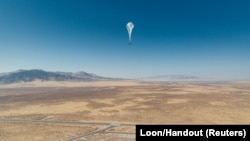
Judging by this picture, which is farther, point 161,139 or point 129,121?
point 129,121

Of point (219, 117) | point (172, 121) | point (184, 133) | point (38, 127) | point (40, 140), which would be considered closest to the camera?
point (184, 133)

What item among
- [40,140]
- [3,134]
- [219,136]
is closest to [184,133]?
[219,136]

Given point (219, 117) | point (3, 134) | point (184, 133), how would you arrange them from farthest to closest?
point (219, 117) < point (3, 134) < point (184, 133)

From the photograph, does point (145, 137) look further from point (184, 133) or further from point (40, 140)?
point (40, 140)

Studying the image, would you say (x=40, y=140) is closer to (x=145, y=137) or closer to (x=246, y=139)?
(x=145, y=137)

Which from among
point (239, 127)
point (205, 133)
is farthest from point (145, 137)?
point (239, 127)

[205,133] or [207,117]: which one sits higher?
[205,133]
